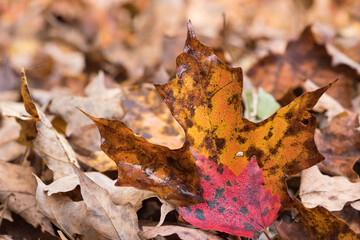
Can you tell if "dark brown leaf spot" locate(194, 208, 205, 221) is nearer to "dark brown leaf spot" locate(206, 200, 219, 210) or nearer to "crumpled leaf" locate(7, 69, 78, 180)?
"dark brown leaf spot" locate(206, 200, 219, 210)

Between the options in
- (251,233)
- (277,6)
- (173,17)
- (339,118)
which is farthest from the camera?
(277,6)

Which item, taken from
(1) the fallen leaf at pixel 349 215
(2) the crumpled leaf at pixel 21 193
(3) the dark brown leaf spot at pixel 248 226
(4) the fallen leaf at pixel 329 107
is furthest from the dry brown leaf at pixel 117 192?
(4) the fallen leaf at pixel 329 107

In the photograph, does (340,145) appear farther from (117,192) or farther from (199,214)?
(117,192)

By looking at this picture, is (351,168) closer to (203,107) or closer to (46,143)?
(203,107)

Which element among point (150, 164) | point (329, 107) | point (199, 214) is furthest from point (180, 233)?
point (329, 107)

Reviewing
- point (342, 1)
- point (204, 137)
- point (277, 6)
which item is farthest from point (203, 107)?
point (342, 1)

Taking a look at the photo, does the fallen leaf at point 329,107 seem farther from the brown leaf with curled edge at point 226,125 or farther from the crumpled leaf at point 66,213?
the crumpled leaf at point 66,213

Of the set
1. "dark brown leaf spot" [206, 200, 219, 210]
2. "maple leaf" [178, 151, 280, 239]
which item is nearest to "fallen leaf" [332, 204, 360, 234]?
"maple leaf" [178, 151, 280, 239]
